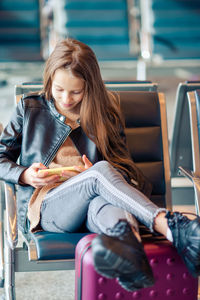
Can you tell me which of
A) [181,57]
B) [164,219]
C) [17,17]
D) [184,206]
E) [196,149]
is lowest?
[184,206]

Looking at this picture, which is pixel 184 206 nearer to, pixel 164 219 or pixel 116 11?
pixel 164 219

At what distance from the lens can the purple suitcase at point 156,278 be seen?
1399 millimetres

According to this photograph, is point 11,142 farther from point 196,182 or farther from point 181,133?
point 181,133

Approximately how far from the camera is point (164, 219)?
4.72ft

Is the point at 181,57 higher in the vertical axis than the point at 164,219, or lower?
higher

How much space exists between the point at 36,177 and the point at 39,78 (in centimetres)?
408

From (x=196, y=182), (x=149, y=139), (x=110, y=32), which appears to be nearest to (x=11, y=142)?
(x=149, y=139)

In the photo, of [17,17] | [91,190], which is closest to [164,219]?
[91,190]

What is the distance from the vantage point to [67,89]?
5.67ft

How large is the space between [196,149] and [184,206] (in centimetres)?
75

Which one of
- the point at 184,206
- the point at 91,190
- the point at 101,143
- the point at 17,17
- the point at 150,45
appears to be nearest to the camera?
the point at 91,190

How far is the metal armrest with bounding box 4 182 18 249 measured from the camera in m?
1.65

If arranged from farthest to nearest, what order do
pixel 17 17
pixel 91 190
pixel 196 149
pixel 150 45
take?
pixel 150 45, pixel 17 17, pixel 196 149, pixel 91 190

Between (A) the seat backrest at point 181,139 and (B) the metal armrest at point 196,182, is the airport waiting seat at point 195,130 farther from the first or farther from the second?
(A) the seat backrest at point 181,139
